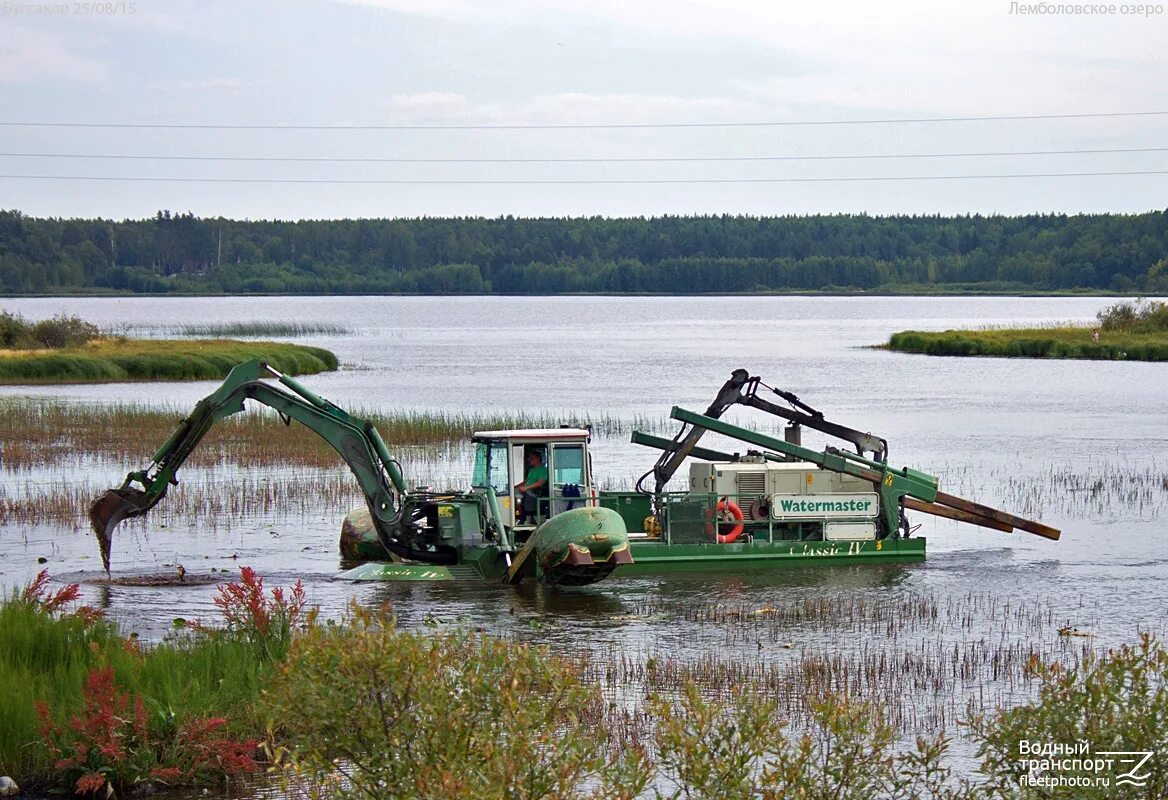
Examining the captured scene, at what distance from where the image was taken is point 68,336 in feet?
228

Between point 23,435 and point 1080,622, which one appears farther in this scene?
point 23,435

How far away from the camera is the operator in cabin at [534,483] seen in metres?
21.4

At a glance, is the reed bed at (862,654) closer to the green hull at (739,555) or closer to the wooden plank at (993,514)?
the green hull at (739,555)

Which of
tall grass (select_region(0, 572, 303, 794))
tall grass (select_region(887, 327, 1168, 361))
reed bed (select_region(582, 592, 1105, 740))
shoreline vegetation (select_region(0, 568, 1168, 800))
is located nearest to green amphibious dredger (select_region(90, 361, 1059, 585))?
reed bed (select_region(582, 592, 1105, 740))

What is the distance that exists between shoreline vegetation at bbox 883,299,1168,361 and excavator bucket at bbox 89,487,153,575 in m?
67.3

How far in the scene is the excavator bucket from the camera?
66.8ft

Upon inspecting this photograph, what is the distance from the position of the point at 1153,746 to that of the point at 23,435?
119 feet

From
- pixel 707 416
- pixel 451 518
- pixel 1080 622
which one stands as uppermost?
pixel 707 416

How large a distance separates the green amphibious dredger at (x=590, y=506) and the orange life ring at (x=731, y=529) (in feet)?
0.07

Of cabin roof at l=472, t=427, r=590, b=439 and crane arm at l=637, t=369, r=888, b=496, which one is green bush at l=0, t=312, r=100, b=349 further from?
cabin roof at l=472, t=427, r=590, b=439

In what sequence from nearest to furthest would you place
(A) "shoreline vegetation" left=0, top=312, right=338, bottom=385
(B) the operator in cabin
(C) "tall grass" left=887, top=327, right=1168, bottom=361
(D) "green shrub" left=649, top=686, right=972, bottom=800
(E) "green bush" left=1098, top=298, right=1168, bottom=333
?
(D) "green shrub" left=649, top=686, right=972, bottom=800, (B) the operator in cabin, (A) "shoreline vegetation" left=0, top=312, right=338, bottom=385, (C) "tall grass" left=887, top=327, right=1168, bottom=361, (E) "green bush" left=1098, top=298, right=1168, bottom=333

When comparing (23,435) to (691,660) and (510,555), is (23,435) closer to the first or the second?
(510,555)

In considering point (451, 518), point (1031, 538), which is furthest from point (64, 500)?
point (1031, 538)

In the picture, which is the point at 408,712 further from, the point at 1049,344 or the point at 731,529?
the point at 1049,344
